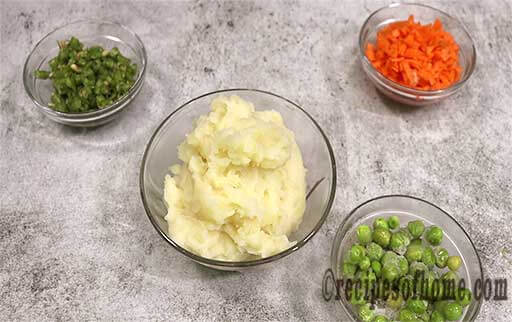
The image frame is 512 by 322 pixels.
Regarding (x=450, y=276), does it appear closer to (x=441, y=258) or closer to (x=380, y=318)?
(x=441, y=258)

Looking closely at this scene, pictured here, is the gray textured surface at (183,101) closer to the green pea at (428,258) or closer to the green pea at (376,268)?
the green pea at (376,268)

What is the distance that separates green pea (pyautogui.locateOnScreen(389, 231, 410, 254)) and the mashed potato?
1.42 feet

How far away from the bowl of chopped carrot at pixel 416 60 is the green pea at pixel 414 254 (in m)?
0.92

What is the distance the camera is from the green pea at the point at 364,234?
7.56 feet

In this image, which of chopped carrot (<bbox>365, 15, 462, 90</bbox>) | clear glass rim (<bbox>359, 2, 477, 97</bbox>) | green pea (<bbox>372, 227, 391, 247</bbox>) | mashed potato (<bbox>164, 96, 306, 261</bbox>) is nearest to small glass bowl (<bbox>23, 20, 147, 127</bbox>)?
mashed potato (<bbox>164, 96, 306, 261</bbox>)

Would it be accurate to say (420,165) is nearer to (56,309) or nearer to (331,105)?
(331,105)

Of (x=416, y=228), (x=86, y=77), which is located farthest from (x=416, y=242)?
(x=86, y=77)

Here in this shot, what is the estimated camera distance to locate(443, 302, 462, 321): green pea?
211cm

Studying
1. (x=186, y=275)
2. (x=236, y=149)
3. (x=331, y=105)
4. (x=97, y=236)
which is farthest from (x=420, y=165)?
(x=97, y=236)

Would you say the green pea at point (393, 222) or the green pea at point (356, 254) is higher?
the green pea at point (393, 222)

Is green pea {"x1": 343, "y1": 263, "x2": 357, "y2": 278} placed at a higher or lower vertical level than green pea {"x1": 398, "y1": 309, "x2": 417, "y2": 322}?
lower

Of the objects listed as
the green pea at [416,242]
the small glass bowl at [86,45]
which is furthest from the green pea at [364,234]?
the small glass bowl at [86,45]

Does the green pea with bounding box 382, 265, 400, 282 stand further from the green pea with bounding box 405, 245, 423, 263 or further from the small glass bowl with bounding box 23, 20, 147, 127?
the small glass bowl with bounding box 23, 20, 147, 127

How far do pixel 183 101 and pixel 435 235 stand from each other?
156 cm
